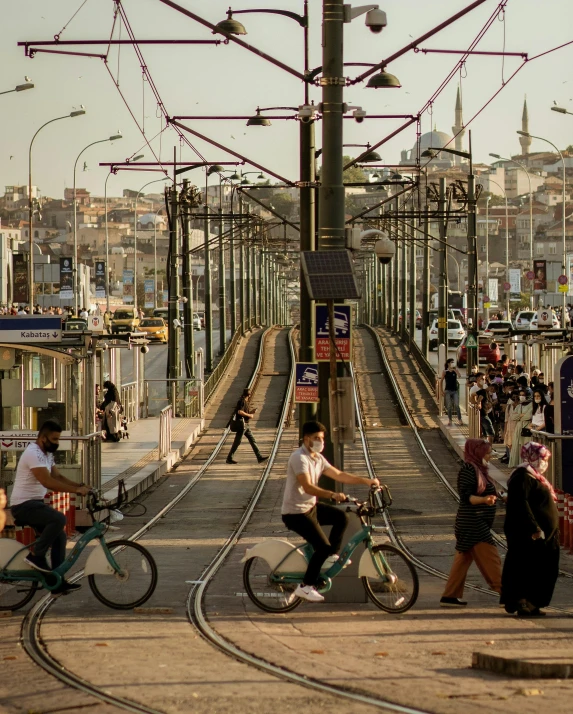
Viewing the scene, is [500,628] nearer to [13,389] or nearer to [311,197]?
[13,389]

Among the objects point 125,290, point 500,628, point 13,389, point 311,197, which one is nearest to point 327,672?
point 500,628

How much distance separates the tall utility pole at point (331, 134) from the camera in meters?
14.0

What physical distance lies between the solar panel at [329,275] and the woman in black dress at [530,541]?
2468mm

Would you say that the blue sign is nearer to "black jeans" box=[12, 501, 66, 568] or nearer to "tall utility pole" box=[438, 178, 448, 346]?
"black jeans" box=[12, 501, 66, 568]

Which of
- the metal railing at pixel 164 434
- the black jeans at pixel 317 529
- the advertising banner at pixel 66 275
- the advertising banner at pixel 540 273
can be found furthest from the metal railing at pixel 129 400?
the advertising banner at pixel 540 273

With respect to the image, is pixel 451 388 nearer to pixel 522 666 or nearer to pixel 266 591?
pixel 266 591

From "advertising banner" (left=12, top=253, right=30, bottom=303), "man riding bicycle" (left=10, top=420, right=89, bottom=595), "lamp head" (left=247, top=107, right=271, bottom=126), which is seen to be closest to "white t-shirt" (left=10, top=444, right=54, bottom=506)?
"man riding bicycle" (left=10, top=420, right=89, bottom=595)

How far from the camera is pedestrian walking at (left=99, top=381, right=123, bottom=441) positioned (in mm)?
35938

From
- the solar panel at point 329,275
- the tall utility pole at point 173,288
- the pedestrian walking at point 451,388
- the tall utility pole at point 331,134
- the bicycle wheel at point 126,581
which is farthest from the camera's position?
the tall utility pole at point 173,288

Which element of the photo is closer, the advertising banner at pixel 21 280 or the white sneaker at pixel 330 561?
the white sneaker at pixel 330 561

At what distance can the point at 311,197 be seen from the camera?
23.8 m

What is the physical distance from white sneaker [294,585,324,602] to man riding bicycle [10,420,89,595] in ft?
6.66

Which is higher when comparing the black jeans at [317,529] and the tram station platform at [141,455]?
the black jeans at [317,529]

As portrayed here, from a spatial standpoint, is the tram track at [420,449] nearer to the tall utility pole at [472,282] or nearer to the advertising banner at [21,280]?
the tall utility pole at [472,282]
